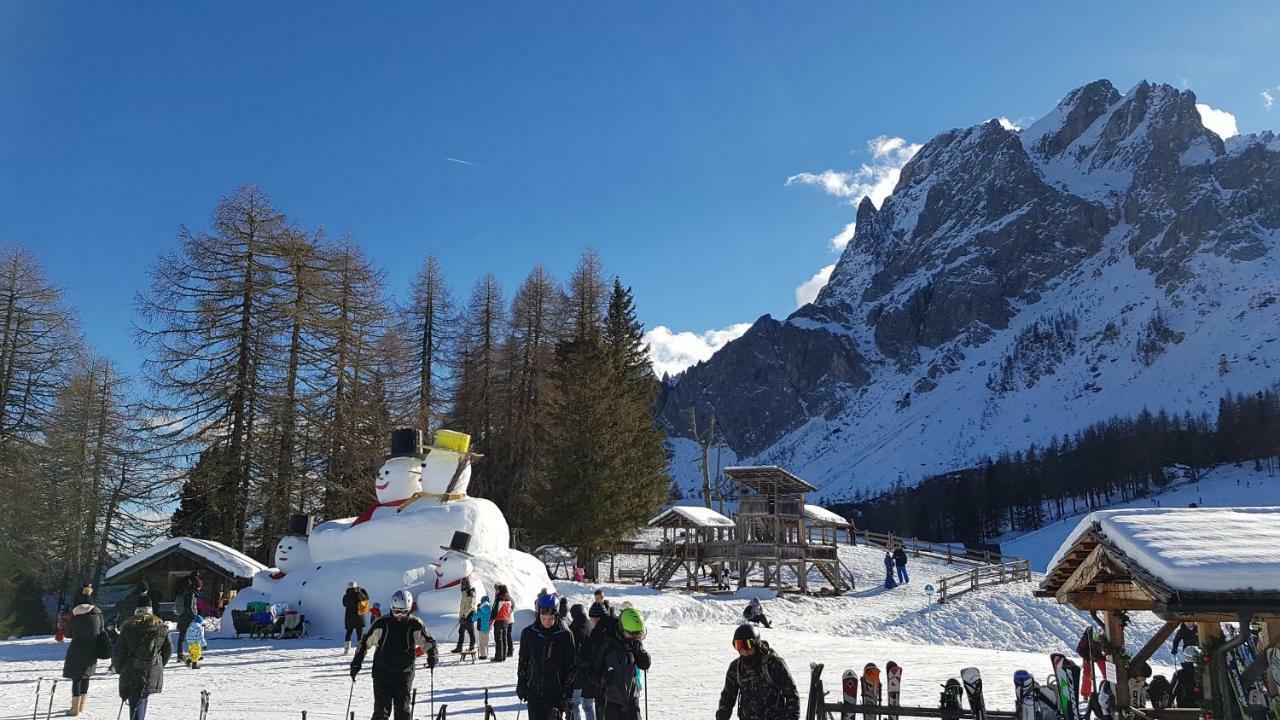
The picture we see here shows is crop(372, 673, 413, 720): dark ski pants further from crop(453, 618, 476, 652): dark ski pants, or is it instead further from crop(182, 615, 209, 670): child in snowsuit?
crop(182, 615, 209, 670): child in snowsuit

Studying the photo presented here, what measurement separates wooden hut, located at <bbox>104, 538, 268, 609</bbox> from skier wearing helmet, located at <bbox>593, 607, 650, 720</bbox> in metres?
16.9

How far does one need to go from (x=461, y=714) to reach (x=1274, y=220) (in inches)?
8164

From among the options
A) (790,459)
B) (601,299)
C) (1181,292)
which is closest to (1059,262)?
(1181,292)

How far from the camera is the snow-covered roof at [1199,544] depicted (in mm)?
6305

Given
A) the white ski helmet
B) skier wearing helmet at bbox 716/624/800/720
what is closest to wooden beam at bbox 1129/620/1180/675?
skier wearing helmet at bbox 716/624/800/720

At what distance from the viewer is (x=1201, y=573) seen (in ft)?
20.8

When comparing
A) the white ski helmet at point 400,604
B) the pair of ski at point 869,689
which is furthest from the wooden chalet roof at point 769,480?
the white ski helmet at point 400,604

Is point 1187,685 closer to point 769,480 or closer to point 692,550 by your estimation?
point 769,480

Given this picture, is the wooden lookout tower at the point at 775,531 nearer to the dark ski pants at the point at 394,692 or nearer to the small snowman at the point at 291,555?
the small snowman at the point at 291,555

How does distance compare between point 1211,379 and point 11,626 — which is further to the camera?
point 1211,379

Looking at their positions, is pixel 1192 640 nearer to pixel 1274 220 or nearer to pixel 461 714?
pixel 461 714

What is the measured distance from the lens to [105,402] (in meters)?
27.6

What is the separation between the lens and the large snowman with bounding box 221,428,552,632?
16.8 metres

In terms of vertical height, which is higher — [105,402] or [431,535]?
[105,402]
